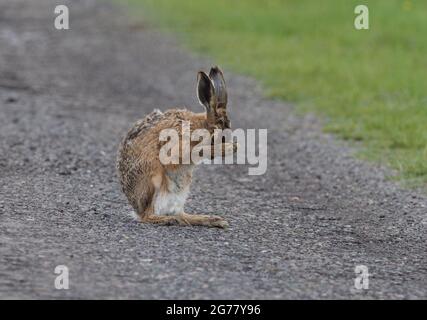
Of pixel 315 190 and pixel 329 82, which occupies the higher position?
pixel 329 82

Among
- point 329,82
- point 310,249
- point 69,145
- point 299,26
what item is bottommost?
point 310,249

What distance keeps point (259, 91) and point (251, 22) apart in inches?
210

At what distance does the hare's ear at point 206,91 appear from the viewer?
7.22 m

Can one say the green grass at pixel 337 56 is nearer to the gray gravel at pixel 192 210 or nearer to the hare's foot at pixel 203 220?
the gray gravel at pixel 192 210

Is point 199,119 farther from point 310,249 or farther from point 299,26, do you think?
point 299,26

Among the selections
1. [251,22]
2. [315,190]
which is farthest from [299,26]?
[315,190]

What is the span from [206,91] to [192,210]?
137 cm

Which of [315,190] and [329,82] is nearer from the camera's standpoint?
[315,190]

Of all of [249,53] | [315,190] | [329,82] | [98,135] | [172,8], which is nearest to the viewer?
[315,190]

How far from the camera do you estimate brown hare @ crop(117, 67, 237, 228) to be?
7332 millimetres

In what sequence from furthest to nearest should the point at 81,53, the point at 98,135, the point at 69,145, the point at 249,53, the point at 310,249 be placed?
the point at 81,53, the point at 249,53, the point at 98,135, the point at 69,145, the point at 310,249

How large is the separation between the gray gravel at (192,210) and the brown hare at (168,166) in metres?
0.13

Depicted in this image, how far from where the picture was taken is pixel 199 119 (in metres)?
7.50

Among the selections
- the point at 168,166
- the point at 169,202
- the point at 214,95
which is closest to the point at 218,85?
the point at 214,95
